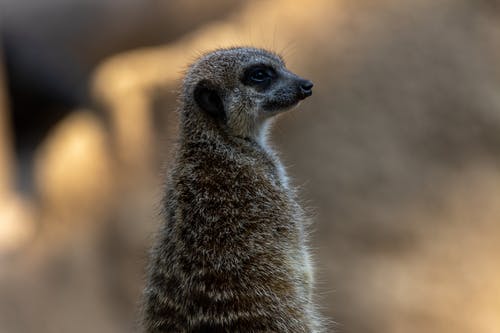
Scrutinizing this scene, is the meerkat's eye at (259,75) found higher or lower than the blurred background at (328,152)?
lower

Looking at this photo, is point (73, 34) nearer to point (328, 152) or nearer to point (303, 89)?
point (328, 152)

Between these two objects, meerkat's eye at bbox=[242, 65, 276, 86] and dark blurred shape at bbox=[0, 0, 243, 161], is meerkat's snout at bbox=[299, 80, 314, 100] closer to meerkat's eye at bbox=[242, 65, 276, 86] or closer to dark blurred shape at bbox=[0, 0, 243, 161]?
meerkat's eye at bbox=[242, 65, 276, 86]

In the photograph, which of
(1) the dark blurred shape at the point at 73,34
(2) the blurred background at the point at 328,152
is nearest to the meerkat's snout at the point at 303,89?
(2) the blurred background at the point at 328,152

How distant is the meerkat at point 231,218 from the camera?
5.18 feet

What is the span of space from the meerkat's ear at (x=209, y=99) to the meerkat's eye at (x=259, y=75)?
8 cm

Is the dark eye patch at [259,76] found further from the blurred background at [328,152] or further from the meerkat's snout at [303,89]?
the blurred background at [328,152]

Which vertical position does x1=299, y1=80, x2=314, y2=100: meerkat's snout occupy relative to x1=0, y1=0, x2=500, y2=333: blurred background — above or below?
below

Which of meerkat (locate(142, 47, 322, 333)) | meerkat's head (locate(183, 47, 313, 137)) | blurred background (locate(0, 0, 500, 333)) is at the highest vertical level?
blurred background (locate(0, 0, 500, 333))

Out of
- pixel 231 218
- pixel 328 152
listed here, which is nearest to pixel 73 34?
pixel 328 152

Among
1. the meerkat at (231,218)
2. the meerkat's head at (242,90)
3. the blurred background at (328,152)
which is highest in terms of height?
the blurred background at (328,152)

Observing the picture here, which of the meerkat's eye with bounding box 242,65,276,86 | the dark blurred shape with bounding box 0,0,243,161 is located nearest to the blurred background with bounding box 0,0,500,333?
the dark blurred shape with bounding box 0,0,243,161

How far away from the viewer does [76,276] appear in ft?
14.0

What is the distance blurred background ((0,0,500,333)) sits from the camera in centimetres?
398

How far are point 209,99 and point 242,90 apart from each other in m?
0.08
